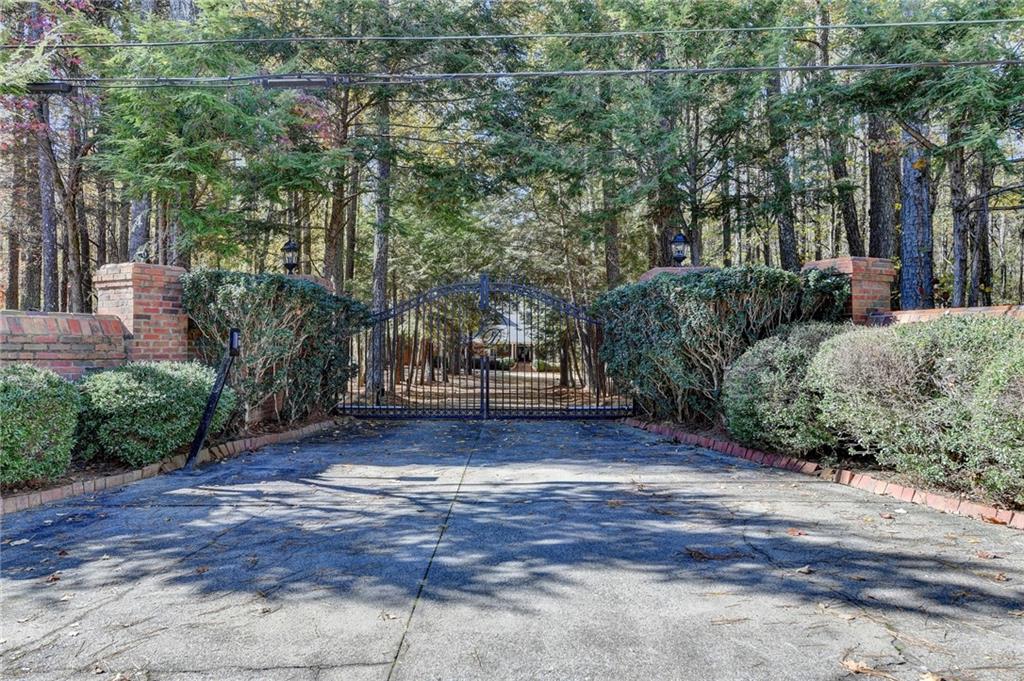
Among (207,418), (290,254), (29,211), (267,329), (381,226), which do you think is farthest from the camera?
(29,211)

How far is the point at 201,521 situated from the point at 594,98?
908cm

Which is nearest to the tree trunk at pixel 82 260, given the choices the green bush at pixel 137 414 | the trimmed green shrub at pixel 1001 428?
the green bush at pixel 137 414

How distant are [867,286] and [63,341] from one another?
318 inches

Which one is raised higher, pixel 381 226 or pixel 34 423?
pixel 381 226

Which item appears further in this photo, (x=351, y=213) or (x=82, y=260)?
(x=82, y=260)

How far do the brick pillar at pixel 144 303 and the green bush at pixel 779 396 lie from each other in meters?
5.87

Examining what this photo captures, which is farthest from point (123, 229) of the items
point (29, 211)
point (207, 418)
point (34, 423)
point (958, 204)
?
point (958, 204)

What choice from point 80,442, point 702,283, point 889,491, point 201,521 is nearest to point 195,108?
point 80,442

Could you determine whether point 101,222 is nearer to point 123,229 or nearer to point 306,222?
point 123,229

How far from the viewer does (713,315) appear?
21.3ft

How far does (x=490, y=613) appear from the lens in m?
2.24

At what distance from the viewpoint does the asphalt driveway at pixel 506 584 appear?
6.29ft

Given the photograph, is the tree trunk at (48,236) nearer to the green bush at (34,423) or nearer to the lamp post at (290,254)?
the lamp post at (290,254)

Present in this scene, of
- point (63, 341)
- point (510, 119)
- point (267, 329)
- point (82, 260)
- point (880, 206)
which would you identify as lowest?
point (63, 341)
